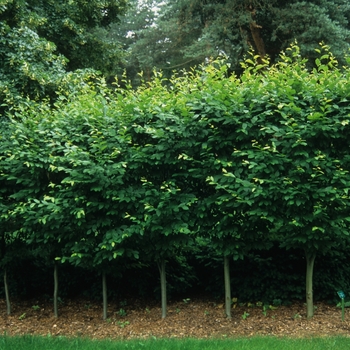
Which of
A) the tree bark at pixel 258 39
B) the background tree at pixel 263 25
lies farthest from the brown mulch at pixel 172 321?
the tree bark at pixel 258 39

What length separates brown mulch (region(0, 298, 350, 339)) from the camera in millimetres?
6320

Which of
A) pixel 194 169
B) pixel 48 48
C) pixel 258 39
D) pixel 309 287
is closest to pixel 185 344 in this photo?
pixel 309 287

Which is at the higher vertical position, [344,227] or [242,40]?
[242,40]

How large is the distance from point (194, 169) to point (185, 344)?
7.23 feet

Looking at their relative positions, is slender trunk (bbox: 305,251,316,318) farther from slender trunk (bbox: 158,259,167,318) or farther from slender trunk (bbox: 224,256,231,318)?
slender trunk (bbox: 158,259,167,318)

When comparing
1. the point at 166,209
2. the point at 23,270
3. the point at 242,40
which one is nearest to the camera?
the point at 166,209

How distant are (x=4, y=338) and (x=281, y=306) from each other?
386cm

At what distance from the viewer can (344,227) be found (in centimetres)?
640

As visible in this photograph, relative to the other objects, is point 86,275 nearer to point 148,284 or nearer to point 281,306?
point 148,284

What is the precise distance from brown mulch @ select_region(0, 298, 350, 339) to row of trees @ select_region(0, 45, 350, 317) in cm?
32

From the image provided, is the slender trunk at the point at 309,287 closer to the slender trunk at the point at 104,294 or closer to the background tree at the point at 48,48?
the slender trunk at the point at 104,294

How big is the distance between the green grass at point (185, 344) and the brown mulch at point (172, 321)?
17.7 inches

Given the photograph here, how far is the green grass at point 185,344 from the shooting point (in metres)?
5.34

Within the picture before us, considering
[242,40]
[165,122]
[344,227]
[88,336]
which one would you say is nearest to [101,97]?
[165,122]
